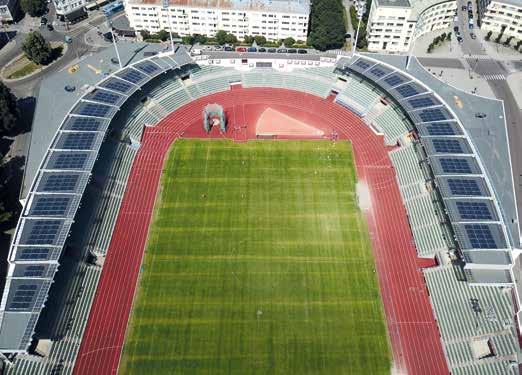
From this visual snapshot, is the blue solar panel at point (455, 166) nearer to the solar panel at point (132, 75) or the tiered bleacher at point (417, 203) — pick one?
the tiered bleacher at point (417, 203)

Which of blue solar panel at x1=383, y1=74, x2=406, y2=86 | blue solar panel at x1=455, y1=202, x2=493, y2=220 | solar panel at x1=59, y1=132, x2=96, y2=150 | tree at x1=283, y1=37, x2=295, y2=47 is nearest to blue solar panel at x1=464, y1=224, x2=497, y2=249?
blue solar panel at x1=455, y1=202, x2=493, y2=220

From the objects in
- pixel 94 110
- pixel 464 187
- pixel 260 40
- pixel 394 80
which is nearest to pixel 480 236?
pixel 464 187

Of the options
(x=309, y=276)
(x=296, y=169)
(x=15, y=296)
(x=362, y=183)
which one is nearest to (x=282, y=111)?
(x=296, y=169)

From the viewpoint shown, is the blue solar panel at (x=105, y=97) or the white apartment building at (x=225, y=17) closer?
the blue solar panel at (x=105, y=97)

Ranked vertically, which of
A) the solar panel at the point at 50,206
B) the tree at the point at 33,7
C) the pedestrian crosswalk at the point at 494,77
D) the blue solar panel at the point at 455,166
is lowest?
the solar panel at the point at 50,206

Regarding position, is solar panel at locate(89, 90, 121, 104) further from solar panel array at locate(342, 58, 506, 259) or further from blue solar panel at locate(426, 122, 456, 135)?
blue solar panel at locate(426, 122, 456, 135)

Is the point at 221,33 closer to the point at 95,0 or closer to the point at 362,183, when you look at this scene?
the point at 95,0

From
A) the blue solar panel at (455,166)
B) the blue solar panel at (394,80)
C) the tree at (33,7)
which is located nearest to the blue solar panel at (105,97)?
the tree at (33,7)
